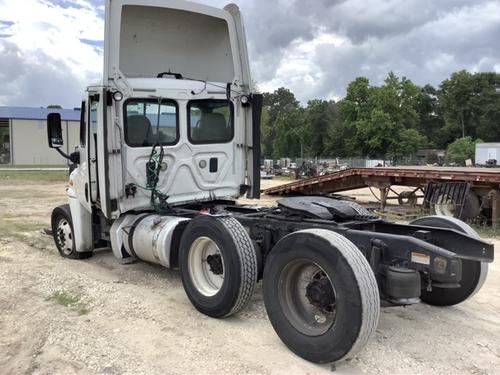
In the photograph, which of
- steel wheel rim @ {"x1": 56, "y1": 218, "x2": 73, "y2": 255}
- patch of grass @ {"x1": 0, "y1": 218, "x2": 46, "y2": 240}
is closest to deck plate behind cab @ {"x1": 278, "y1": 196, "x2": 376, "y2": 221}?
steel wheel rim @ {"x1": 56, "y1": 218, "x2": 73, "y2": 255}

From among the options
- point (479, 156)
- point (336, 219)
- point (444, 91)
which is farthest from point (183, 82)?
point (444, 91)

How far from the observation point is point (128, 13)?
688 cm

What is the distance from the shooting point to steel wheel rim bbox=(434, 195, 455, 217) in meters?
12.5

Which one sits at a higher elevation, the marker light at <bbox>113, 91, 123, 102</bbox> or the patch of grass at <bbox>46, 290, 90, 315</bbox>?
the marker light at <bbox>113, 91, 123, 102</bbox>

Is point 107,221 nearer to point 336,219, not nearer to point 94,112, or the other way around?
point 94,112

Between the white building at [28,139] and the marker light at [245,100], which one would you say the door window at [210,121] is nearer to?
the marker light at [245,100]

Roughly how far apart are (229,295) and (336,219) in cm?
132

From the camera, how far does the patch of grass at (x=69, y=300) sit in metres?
5.49

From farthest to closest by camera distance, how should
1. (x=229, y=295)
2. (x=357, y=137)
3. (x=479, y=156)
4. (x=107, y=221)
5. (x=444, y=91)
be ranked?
1. (x=444, y=91)
2. (x=357, y=137)
3. (x=479, y=156)
4. (x=107, y=221)
5. (x=229, y=295)

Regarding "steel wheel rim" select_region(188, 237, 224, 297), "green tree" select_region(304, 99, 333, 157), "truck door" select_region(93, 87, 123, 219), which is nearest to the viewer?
"steel wheel rim" select_region(188, 237, 224, 297)

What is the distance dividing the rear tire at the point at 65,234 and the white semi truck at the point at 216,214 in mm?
25

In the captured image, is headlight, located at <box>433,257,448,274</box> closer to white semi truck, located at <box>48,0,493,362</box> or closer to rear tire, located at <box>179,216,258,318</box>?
white semi truck, located at <box>48,0,493,362</box>

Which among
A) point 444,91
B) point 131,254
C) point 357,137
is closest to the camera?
point 131,254

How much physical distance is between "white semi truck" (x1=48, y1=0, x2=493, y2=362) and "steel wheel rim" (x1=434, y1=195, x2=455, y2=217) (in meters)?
6.69
